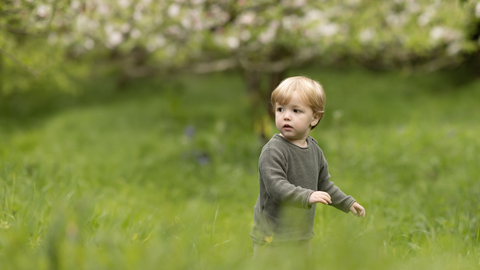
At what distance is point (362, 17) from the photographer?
6.38 meters

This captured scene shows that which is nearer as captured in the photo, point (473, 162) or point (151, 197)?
point (151, 197)

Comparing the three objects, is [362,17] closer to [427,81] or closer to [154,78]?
[427,81]

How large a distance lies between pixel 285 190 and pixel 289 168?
0.19 meters

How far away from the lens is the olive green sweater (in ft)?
5.85

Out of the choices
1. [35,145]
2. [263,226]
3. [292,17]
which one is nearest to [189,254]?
[263,226]

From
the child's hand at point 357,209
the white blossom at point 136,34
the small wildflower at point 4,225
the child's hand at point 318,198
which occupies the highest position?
the child's hand at point 318,198

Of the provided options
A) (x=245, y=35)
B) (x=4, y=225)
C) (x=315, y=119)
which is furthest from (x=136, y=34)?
(x=315, y=119)

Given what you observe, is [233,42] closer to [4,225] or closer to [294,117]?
[294,117]

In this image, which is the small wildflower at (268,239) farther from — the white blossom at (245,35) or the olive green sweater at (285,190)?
the white blossom at (245,35)

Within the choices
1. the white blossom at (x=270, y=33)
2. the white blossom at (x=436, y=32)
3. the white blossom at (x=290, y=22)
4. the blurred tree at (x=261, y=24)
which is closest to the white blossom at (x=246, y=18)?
the blurred tree at (x=261, y=24)

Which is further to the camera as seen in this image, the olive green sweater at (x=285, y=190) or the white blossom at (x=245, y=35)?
the white blossom at (x=245, y=35)

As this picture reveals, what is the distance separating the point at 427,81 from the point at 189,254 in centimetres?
1209

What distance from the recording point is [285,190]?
176 cm

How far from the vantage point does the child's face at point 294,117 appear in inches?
73.4
